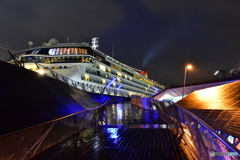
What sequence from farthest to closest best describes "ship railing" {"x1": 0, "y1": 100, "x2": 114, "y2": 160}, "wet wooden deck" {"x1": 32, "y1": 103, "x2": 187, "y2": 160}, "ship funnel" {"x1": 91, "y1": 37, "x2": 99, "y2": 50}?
"ship funnel" {"x1": 91, "y1": 37, "x2": 99, "y2": 50}, "wet wooden deck" {"x1": 32, "y1": 103, "x2": 187, "y2": 160}, "ship railing" {"x1": 0, "y1": 100, "x2": 114, "y2": 160}

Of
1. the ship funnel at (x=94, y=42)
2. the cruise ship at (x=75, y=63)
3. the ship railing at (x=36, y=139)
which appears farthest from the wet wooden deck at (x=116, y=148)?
the ship funnel at (x=94, y=42)

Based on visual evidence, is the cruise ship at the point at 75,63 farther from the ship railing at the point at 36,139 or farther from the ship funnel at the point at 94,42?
the ship railing at the point at 36,139

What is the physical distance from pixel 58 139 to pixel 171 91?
28586 mm

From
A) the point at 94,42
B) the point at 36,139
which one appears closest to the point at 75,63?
the point at 94,42

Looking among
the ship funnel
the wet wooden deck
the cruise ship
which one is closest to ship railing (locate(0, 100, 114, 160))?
the wet wooden deck

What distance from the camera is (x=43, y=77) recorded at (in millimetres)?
13734

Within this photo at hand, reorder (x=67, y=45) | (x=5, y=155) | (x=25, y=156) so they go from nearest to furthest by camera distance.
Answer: (x=5, y=155), (x=25, y=156), (x=67, y=45)

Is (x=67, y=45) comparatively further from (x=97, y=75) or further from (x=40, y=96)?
(x=40, y=96)

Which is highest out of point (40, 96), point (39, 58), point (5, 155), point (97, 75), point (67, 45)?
point (67, 45)

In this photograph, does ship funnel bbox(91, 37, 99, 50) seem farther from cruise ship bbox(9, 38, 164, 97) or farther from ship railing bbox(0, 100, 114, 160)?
ship railing bbox(0, 100, 114, 160)

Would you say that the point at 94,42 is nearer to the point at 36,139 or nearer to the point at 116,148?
the point at 116,148

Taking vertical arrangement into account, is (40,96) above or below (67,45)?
below

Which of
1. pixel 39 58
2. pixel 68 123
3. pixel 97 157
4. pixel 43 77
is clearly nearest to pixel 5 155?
pixel 97 157

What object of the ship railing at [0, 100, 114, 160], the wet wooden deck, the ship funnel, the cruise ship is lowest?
the wet wooden deck
